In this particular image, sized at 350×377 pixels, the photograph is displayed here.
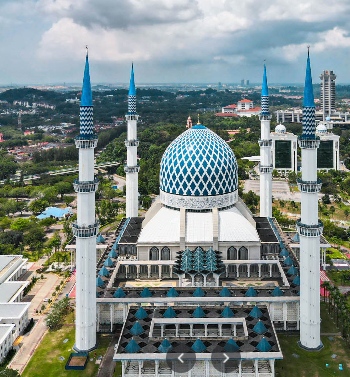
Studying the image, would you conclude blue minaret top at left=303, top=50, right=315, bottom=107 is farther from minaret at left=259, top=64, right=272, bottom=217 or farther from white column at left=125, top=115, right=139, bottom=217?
white column at left=125, top=115, right=139, bottom=217

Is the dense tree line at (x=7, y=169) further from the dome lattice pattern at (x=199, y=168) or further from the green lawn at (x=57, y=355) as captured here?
the green lawn at (x=57, y=355)

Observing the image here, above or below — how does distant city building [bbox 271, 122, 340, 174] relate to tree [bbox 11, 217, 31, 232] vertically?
above

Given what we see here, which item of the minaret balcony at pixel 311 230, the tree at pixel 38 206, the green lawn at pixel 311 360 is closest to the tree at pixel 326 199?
the tree at pixel 38 206

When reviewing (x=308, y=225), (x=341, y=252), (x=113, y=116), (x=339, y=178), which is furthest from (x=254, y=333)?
(x=113, y=116)

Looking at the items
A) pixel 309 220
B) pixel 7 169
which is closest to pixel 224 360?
pixel 309 220

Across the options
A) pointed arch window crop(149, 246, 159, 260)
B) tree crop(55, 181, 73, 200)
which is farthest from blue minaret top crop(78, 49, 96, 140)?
tree crop(55, 181, 73, 200)

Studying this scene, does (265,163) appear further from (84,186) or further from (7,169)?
(7,169)

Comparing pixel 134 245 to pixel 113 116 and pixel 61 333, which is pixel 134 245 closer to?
pixel 61 333
